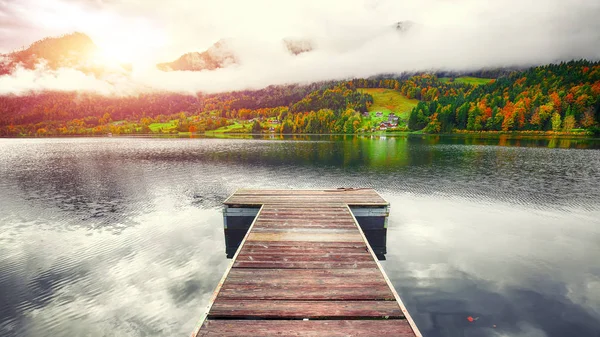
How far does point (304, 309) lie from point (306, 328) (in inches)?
27.2

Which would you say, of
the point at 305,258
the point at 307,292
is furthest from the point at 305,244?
the point at 307,292

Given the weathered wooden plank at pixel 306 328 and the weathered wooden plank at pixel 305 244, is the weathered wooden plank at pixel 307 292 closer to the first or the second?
the weathered wooden plank at pixel 306 328

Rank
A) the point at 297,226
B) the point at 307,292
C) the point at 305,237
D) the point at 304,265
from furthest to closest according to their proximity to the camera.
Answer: the point at 297,226 → the point at 305,237 → the point at 304,265 → the point at 307,292

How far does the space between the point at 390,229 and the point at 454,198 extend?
42.4 feet

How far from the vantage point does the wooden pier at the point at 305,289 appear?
698 cm

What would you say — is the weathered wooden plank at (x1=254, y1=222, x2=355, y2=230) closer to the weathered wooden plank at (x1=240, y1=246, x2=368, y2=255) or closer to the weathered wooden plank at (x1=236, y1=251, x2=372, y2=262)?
the weathered wooden plank at (x1=240, y1=246, x2=368, y2=255)

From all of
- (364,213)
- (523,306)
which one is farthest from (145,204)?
(523,306)

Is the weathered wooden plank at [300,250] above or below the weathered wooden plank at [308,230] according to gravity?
above

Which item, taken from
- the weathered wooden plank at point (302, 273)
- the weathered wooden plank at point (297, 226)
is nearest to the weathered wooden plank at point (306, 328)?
the weathered wooden plank at point (302, 273)

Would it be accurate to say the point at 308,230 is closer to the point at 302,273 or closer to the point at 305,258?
the point at 305,258

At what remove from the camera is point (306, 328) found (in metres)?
6.95

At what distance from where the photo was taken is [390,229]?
69.7 ft

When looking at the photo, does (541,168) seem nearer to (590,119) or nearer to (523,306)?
(523,306)

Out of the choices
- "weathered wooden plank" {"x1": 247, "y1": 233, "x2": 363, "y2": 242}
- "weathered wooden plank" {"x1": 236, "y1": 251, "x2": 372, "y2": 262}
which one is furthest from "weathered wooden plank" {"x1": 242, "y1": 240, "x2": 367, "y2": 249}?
"weathered wooden plank" {"x1": 236, "y1": 251, "x2": 372, "y2": 262}
